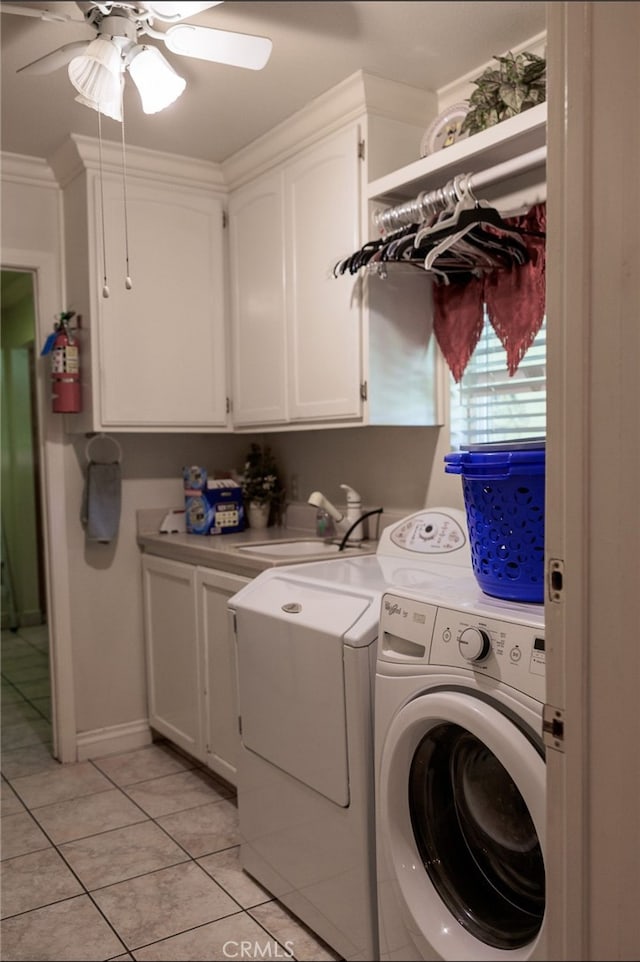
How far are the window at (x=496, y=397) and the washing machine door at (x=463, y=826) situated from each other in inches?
34.8

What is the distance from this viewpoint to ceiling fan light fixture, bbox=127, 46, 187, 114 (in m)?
1.39

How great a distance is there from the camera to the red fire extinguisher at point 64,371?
251cm

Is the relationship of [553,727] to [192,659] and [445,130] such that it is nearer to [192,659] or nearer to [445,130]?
[445,130]

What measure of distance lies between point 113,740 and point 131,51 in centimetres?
231

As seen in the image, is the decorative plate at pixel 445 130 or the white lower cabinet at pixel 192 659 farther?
the white lower cabinet at pixel 192 659

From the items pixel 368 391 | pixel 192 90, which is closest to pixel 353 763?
pixel 368 391

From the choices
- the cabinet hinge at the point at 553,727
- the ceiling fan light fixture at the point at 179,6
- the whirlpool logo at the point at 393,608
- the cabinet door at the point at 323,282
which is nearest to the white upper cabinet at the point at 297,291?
the cabinet door at the point at 323,282

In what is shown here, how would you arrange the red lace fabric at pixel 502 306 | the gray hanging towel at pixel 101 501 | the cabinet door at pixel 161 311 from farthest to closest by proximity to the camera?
the gray hanging towel at pixel 101 501
the cabinet door at pixel 161 311
the red lace fabric at pixel 502 306

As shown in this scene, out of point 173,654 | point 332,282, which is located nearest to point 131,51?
point 332,282

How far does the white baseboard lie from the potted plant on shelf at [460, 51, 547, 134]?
234 centimetres

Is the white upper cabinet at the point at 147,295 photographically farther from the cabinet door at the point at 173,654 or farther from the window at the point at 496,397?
the window at the point at 496,397

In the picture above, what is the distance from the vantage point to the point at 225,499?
280cm

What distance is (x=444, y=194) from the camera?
183 centimetres

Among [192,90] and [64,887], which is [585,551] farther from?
[192,90]
